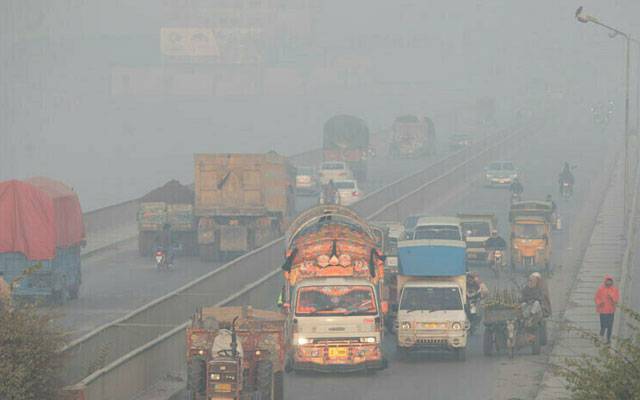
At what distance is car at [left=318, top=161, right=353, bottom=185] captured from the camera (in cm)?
8200

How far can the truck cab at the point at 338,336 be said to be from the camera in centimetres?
2944

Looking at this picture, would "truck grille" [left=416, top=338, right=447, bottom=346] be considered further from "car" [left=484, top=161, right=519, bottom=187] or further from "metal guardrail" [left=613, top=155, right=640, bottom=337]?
"car" [left=484, top=161, right=519, bottom=187]

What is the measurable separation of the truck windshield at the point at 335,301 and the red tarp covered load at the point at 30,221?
43.2 feet

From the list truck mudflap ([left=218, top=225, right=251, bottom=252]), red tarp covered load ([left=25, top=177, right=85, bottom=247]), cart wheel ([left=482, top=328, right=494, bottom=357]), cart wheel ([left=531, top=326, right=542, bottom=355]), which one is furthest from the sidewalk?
red tarp covered load ([left=25, top=177, right=85, bottom=247])

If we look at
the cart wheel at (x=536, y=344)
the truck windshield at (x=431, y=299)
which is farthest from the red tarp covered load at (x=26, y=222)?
the cart wheel at (x=536, y=344)

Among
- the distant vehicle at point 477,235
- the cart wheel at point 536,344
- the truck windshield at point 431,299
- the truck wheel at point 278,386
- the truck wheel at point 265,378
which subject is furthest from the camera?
the distant vehicle at point 477,235

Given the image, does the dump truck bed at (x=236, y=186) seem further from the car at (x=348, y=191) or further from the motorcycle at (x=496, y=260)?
the car at (x=348, y=191)

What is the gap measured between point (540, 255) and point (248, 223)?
1229 centimetres

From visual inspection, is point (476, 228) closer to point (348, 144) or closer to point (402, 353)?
point (402, 353)

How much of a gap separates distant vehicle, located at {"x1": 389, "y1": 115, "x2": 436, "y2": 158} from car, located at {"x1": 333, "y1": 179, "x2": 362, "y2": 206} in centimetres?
3844

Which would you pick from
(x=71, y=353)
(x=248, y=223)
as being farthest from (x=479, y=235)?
(x=71, y=353)

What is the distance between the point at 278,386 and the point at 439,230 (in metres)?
21.8

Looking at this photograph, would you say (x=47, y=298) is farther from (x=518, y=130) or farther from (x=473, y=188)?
(x=518, y=130)

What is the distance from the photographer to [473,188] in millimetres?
84875
